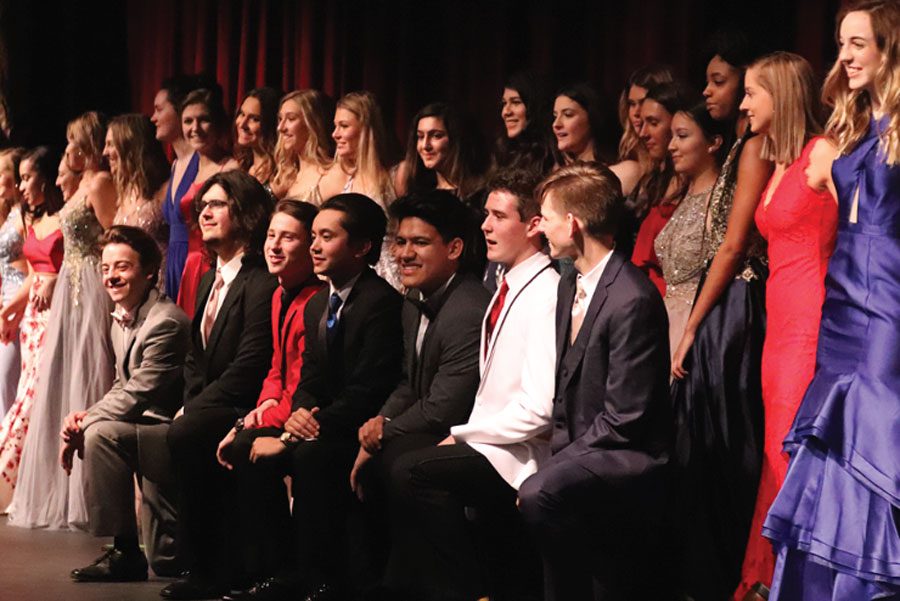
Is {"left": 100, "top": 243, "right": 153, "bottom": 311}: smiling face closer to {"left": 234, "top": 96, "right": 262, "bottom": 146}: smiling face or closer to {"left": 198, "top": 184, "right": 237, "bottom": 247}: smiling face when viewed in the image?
{"left": 198, "top": 184, "right": 237, "bottom": 247}: smiling face

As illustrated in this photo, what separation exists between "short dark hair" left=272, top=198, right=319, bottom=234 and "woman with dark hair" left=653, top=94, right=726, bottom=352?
1.18 meters

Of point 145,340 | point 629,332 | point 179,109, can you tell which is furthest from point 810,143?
point 179,109

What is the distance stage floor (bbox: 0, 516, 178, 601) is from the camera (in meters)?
4.96

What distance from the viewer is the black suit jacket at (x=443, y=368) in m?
4.57

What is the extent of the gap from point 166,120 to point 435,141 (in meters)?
1.80

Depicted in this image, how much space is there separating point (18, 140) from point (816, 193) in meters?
5.75

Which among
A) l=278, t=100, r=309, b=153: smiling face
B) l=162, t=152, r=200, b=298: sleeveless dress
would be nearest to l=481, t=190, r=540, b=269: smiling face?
l=278, t=100, r=309, b=153: smiling face

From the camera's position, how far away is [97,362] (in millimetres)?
6738

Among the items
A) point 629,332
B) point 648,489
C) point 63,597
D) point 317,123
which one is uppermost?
point 317,123

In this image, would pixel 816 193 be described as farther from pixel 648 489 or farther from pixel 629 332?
pixel 648 489

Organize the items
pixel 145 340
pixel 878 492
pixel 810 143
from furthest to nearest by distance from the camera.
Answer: pixel 145 340 < pixel 810 143 < pixel 878 492

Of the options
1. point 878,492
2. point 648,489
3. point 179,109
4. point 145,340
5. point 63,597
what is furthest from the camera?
point 179,109

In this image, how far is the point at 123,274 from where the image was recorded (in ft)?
18.5

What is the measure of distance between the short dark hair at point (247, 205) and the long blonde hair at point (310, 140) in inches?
25.8
